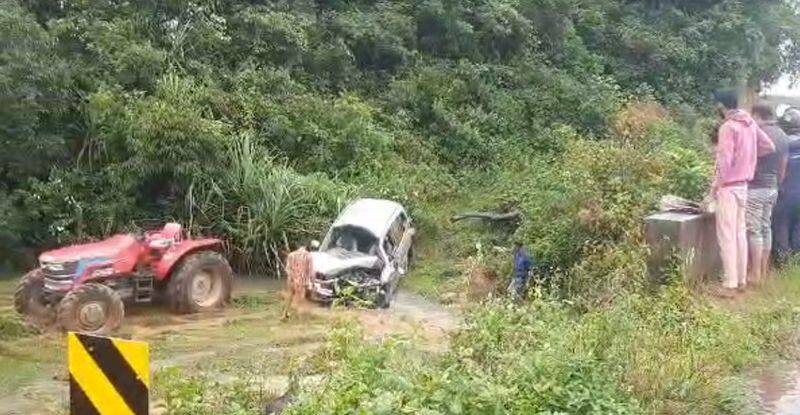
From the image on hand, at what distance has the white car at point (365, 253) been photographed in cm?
1080

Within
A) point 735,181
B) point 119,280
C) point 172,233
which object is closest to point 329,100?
point 172,233

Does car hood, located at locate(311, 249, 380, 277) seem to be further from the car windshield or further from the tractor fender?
the tractor fender

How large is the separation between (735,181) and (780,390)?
268cm

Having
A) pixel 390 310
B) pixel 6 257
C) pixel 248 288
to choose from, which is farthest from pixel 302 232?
pixel 6 257

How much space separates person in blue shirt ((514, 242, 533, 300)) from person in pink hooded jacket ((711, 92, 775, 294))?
205 centimetres

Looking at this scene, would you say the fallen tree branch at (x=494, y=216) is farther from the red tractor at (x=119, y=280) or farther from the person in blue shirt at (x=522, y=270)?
the red tractor at (x=119, y=280)

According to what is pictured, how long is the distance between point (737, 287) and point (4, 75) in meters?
8.63

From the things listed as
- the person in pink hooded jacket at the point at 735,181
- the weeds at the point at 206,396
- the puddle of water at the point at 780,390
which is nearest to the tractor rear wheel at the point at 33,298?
the weeds at the point at 206,396

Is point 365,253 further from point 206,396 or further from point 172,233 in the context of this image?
point 206,396

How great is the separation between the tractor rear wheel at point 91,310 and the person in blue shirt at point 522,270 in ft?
12.3

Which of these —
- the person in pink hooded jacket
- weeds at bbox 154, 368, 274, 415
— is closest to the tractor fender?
weeds at bbox 154, 368, 274, 415

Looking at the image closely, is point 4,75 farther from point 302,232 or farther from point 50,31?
point 302,232

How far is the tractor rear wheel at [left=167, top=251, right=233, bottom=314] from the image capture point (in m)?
10.6

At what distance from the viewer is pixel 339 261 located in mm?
11070
